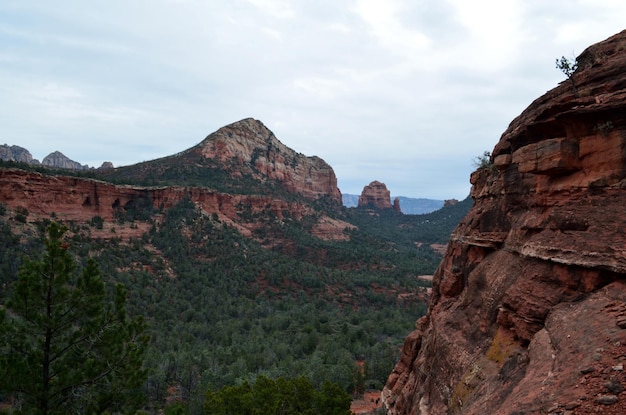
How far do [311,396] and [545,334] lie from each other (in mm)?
12263

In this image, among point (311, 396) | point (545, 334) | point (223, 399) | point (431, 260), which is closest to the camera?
point (545, 334)

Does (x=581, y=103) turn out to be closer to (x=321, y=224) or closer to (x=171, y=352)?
(x=171, y=352)

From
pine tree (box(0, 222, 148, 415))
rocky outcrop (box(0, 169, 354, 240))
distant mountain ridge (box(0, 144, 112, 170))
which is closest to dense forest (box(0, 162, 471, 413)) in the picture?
rocky outcrop (box(0, 169, 354, 240))

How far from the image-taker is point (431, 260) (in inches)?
3420

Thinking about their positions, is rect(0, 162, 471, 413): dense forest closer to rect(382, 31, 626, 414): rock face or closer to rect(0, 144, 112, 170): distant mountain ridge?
rect(382, 31, 626, 414): rock face

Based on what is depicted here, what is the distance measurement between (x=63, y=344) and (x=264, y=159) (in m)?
94.3

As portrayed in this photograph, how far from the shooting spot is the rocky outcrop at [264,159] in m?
90.1

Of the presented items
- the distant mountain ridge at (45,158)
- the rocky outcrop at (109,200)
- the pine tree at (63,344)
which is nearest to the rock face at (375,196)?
the rocky outcrop at (109,200)

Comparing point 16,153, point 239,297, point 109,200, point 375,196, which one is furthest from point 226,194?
point 16,153

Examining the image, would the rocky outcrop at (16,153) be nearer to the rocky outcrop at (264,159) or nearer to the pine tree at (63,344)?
the rocky outcrop at (264,159)

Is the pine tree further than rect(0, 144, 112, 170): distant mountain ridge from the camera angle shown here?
No

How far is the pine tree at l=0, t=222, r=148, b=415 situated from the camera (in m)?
9.65

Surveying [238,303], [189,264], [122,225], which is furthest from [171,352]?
[122,225]

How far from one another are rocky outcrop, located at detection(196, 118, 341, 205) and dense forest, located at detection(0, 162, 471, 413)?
2537 centimetres
